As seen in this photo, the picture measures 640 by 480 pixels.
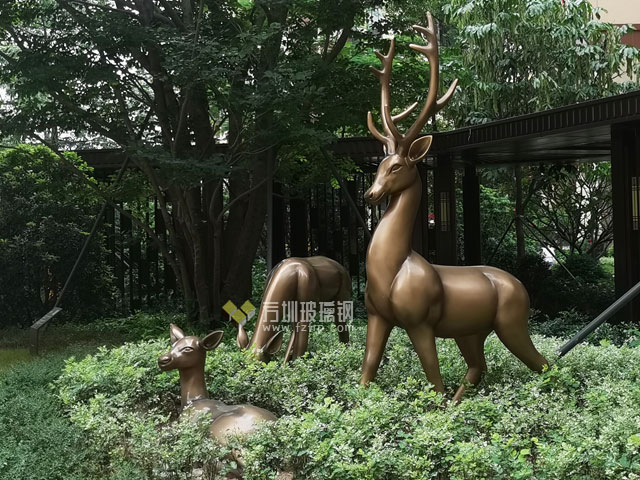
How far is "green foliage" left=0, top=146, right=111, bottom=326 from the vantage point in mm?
11875

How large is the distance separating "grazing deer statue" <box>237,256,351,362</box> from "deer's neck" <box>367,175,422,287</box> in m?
1.06

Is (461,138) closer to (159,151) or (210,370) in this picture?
(159,151)

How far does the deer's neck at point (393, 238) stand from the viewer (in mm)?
4887

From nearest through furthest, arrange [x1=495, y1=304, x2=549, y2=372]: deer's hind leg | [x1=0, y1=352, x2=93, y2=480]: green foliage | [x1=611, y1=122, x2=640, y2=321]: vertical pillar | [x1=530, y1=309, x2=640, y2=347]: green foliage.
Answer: [x1=0, y1=352, x2=93, y2=480]: green foliage
[x1=495, y1=304, x2=549, y2=372]: deer's hind leg
[x1=530, y1=309, x2=640, y2=347]: green foliage
[x1=611, y1=122, x2=640, y2=321]: vertical pillar

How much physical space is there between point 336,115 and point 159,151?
7.47ft

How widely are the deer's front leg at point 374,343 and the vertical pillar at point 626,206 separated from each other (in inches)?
207

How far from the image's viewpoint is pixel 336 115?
9.34 meters

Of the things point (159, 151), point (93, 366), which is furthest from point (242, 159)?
point (93, 366)

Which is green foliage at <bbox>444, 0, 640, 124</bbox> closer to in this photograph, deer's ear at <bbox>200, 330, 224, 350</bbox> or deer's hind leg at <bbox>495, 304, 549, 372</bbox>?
deer's hind leg at <bbox>495, 304, 549, 372</bbox>

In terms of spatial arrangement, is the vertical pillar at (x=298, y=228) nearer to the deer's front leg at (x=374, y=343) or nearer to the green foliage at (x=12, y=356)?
the green foliage at (x=12, y=356)

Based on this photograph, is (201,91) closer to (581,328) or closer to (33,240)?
(33,240)

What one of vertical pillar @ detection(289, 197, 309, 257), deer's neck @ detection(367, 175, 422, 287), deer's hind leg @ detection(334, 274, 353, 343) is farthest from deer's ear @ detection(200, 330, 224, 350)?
vertical pillar @ detection(289, 197, 309, 257)

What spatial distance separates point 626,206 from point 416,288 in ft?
18.6

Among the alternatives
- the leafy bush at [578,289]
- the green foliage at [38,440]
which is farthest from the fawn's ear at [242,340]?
the leafy bush at [578,289]
